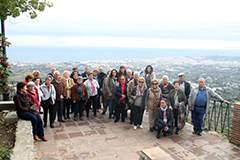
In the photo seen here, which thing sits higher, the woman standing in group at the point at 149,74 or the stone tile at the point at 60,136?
the woman standing in group at the point at 149,74

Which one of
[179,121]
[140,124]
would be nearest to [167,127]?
[179,121]

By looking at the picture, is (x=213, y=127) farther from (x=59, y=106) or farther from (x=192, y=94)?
(x=59, y=106)

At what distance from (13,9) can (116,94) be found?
170 inches

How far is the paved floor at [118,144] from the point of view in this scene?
14.8 feet

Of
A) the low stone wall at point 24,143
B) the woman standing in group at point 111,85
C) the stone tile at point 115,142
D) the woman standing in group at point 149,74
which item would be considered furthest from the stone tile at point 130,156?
the woman standing in group at point 149,74

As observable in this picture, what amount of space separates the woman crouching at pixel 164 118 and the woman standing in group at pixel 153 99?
0.35 metres

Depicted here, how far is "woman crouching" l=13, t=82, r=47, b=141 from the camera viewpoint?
4.78 m

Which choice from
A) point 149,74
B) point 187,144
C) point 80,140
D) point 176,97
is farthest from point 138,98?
point 80,140

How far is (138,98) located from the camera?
6199 mm

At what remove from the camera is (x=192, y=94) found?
584 centimetres

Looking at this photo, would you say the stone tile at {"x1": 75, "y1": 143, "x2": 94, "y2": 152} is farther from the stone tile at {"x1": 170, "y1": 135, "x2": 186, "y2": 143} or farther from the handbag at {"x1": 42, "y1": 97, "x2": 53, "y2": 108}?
the stone tile at {"x1": 170, "y1": 135, "x2": 186, "y2": 143}

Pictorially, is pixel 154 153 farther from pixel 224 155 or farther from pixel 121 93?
pixel 121 93

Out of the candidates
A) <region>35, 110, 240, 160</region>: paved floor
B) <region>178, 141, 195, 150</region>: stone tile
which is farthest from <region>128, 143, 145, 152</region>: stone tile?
<region>178, 141, 195, 150</region>: stone tile

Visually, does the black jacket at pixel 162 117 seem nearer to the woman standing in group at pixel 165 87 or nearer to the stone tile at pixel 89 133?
the woman standing in group at pixel 165 87
